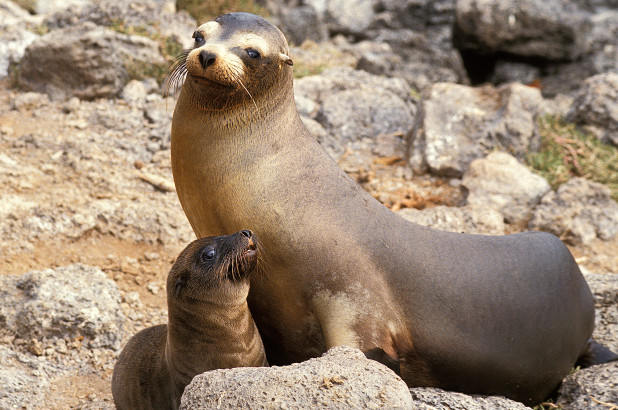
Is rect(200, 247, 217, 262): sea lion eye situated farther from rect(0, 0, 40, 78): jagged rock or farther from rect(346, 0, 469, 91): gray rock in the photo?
Answer: rect(346, 0, 469, 91): gray rock

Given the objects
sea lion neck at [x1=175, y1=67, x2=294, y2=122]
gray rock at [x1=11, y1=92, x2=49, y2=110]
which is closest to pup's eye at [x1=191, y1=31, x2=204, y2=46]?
sea lion neck at [x1=175, y1=67, x2=294, y2=122]

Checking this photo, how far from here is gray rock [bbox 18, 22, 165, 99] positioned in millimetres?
7531

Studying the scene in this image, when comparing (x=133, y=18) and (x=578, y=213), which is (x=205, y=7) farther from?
(x=578, y=213)

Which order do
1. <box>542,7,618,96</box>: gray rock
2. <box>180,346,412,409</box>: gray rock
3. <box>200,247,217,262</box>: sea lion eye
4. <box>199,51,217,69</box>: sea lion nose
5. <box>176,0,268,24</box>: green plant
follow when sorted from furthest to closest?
<box>542,7,618,96</box>: gray rock → <box>176,0,268,24</box>: green plant → <box>200,247,217,262</box>: sea lion eye → <box>199,51,217,69</box>: sea lion nose → <box>180,346,412,409</box>: gray rock

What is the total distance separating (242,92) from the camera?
11.4 ft

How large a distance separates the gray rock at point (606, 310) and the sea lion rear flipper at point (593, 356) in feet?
1.12

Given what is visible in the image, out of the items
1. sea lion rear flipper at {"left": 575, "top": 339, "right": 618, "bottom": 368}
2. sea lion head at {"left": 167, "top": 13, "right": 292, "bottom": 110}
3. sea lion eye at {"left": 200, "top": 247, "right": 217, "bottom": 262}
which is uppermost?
sea lion head at {"left": 167, "top": 13, "right": 292, "bottom": 110}

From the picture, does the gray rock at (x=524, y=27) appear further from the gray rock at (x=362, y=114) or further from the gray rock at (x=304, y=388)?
the gray rock at (x=304, y=388)

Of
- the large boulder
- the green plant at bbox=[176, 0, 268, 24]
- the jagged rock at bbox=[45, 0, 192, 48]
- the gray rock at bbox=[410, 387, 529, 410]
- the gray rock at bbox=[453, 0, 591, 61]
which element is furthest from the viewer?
the gray rock at bbox=[453, 0, 591, 61]

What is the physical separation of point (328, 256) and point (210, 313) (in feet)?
1.97

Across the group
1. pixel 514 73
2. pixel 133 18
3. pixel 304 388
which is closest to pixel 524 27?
pixel 514 73

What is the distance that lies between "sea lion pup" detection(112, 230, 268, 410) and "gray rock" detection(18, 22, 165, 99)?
460 cm

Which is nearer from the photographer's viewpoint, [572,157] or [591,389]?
[591,389]

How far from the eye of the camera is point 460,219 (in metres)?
5.88
